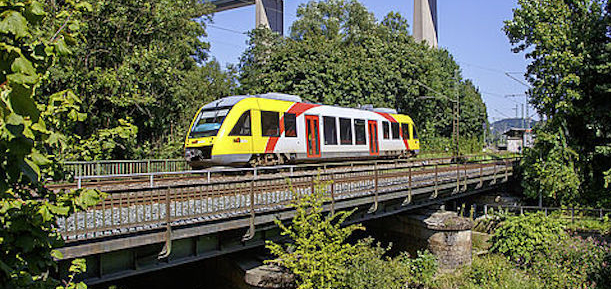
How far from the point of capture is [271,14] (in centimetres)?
4569

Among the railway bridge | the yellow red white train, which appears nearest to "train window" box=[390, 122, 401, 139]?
the yellow red white train

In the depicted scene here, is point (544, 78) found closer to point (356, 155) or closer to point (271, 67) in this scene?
point (356, 155)

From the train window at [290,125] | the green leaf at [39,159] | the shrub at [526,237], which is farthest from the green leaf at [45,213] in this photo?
the shrub at [526,237]

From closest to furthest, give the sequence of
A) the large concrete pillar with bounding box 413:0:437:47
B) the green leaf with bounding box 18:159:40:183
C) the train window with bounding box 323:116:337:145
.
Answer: the green leaf with bounding box 18:159:40:183
the train window with bounding box 323:116:337:145
the large concrete pillar with bounding box 413:0:437:47

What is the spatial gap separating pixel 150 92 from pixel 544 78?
20105mm

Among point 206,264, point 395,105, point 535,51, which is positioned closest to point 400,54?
point 395,105

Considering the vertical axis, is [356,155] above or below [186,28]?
below

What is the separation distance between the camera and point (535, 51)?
24.0 meters

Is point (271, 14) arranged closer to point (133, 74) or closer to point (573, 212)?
point (133, 74)

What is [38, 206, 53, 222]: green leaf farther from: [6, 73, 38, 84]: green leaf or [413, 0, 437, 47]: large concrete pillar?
[413, 0, 437, 47]: large concrete pillar

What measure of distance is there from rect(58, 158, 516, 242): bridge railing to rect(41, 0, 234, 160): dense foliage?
26.0ft

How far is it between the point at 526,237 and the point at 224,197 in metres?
13.7

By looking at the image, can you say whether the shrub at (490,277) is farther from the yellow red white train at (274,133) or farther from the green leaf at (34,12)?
the green leaf at (34,12)

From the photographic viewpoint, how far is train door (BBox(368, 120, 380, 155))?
2338 cm
